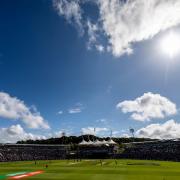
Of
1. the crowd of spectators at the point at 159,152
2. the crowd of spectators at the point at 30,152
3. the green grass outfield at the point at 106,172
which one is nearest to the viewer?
the green grass outfield at the point at 106,172

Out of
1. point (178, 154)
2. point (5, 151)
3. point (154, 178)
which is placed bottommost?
point (154, 178)

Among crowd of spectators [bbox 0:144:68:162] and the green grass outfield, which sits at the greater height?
crowd of spectators [bbox 0:144:68:162]

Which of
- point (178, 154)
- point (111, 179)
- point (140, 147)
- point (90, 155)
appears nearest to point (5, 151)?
point (90, 155)

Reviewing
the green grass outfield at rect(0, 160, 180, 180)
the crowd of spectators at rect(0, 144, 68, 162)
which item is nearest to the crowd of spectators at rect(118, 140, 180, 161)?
the crowd of spectators at rect(0, 144, 68, 162)

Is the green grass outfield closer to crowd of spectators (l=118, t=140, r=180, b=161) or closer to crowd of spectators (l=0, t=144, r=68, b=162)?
crowd of spectators (l=118, t=140, r=180, b=161)

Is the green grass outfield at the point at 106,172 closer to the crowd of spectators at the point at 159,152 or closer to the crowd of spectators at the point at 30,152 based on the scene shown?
the crowd of spectators at the point at 159,152

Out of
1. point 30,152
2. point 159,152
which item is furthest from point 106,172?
point 30,152

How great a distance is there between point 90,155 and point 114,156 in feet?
52.2

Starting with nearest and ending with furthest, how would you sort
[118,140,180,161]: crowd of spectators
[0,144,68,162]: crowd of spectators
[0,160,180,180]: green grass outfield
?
[0,160,180,180]: green grass outfield < [118,140,180,161]: crowd of spectators < [0,144,68,162]: crowd of spectators

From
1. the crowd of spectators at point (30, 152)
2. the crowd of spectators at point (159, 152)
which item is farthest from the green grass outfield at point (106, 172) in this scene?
the crowd of spectators at point (30, 152)

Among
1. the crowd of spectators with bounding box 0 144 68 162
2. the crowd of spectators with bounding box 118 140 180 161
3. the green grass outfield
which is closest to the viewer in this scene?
the green grass outfield

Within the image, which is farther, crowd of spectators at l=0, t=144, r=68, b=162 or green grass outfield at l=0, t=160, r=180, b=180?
crowd of spectators at l=0, t=144, r=68, b=162

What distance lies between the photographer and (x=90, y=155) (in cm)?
11138

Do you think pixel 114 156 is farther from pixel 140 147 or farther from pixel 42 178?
pixel 42 178
